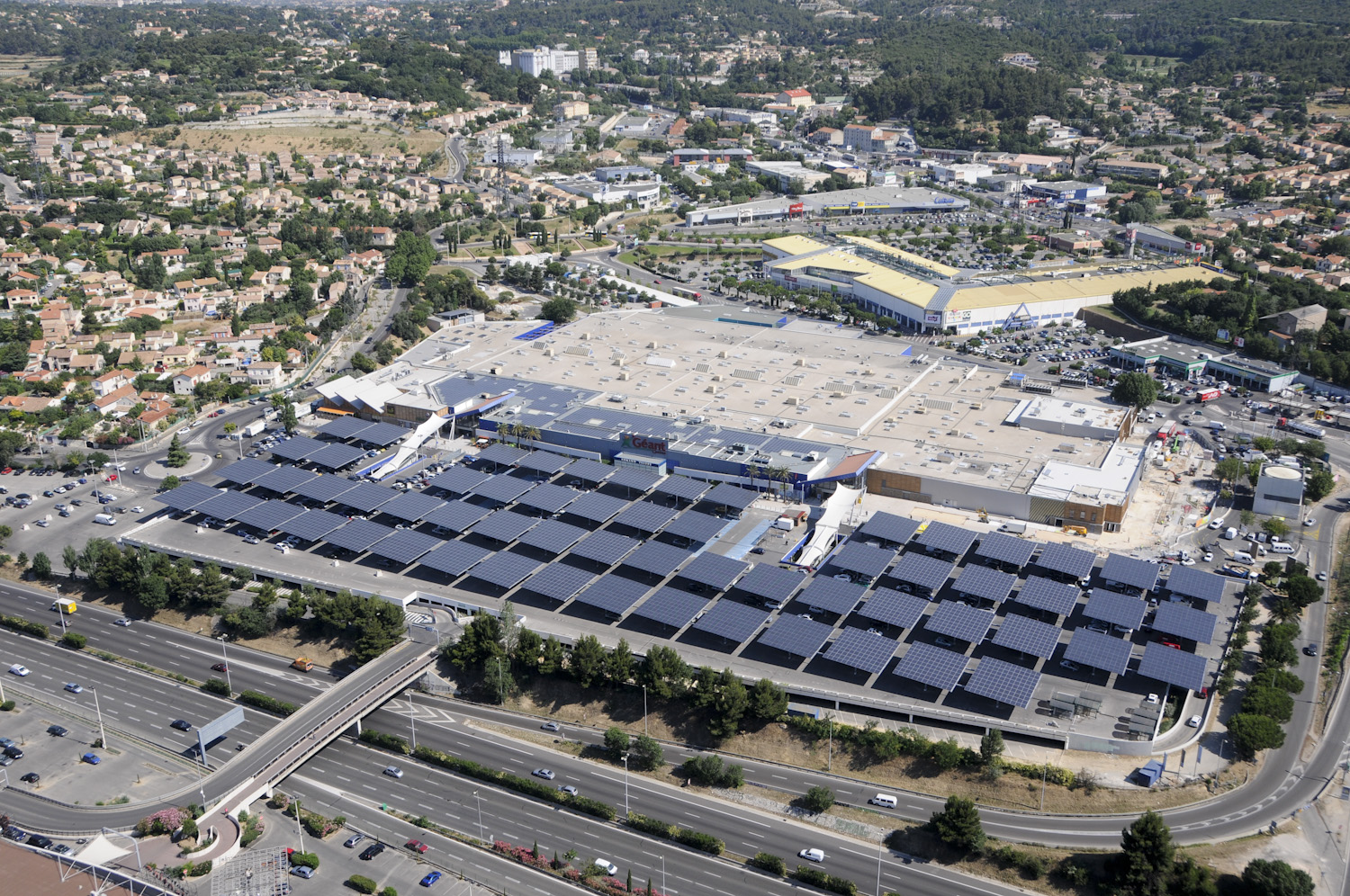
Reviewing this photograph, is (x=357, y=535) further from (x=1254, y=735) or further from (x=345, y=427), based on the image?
(x=1254, y=735)

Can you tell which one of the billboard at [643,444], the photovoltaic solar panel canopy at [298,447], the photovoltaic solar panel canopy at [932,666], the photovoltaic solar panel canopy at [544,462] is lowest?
the photovoltaic solar panel canopy at [932,666]

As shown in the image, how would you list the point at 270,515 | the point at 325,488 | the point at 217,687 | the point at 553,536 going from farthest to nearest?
the point at 325,488 → the point at 270,515 → the point at 553,536 → the point at 217,687

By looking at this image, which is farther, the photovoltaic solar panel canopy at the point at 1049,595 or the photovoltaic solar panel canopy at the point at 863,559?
the photovoltaic solar panel canopy at the point at 863,559

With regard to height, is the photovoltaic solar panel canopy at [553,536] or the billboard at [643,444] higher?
the billboard at [643,444]

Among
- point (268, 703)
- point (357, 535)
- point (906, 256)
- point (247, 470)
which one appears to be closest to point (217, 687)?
point (268, 703)

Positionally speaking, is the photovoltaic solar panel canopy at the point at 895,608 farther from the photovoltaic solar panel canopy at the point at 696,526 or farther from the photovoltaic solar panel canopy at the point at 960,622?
the photovoltaic solar panel canopy at the point at 696,526

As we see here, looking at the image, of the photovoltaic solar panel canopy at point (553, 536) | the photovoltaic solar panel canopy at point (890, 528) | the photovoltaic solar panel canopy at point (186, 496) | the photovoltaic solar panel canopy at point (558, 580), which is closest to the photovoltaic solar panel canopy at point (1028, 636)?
the photovoltaic solar panel canopy at point (890, 528)
